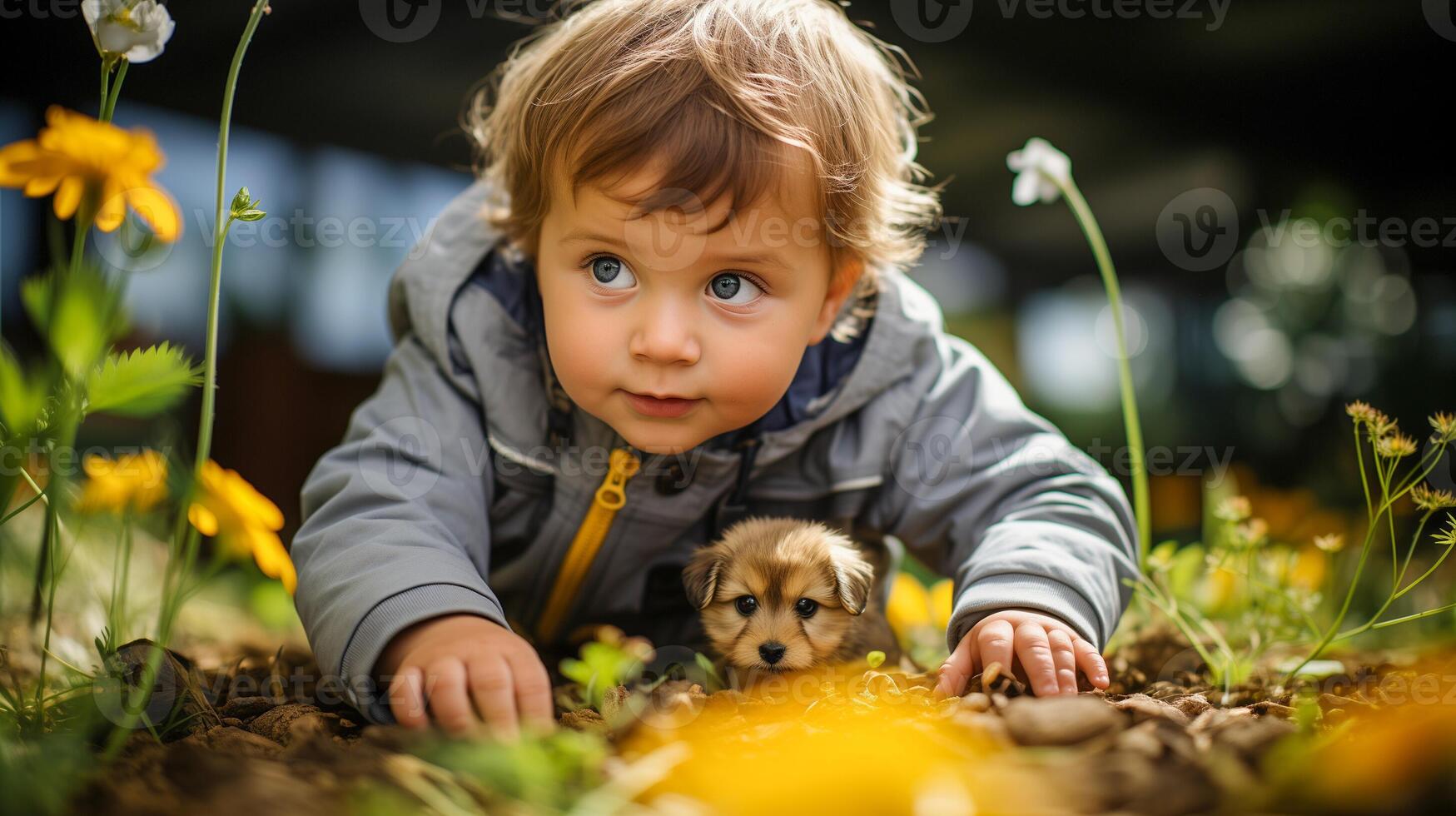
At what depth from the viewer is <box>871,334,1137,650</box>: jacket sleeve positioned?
1.42 m

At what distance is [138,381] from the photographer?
1.07 m

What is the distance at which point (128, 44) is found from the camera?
3.65 feet

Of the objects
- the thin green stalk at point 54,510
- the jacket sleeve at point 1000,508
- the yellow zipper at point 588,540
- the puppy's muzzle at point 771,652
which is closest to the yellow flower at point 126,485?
the thin green stalk at point 54,510

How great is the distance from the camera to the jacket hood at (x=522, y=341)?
1.68m

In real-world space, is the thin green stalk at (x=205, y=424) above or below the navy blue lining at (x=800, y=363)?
below

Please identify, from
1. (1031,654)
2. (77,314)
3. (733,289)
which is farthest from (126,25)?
(1031,654)

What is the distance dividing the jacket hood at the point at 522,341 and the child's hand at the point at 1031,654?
19.1 inches

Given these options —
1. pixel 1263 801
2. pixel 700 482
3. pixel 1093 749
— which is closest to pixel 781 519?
pixel 700 482

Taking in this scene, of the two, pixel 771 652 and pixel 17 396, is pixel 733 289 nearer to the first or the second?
pixel 771 652

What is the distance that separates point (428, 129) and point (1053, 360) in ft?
12.1

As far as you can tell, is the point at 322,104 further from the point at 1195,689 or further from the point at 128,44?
the point at 1195,689

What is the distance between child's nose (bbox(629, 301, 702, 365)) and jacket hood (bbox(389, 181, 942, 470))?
1.11ft

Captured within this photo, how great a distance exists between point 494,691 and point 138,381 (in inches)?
19.7

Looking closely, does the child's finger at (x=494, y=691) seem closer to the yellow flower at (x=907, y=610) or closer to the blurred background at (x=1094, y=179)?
the yellow flower at (x=907, y=610)
